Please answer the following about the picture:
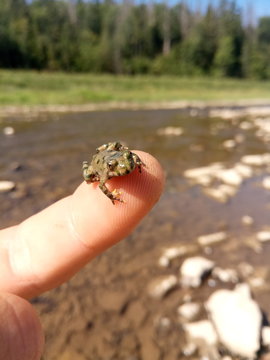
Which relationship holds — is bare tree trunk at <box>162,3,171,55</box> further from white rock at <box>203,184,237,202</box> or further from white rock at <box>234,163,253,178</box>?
white rock at <box>203,184,237,202</box>

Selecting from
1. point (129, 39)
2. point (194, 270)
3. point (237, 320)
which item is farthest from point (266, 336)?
point (129, 39)

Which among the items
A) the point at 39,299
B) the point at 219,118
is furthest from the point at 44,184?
the point at 219,118

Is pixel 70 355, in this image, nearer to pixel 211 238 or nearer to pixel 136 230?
pixel 136 230

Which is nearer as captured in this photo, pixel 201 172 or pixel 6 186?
pixel 6 186

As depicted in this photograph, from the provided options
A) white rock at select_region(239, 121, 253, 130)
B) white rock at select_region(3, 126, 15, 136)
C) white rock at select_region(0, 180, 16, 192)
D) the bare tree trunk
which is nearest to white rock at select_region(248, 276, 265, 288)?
white rock at select_region(0, 180, 16, 192)

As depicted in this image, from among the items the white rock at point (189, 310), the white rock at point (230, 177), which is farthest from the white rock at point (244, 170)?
the white rock at point (189, 310)
